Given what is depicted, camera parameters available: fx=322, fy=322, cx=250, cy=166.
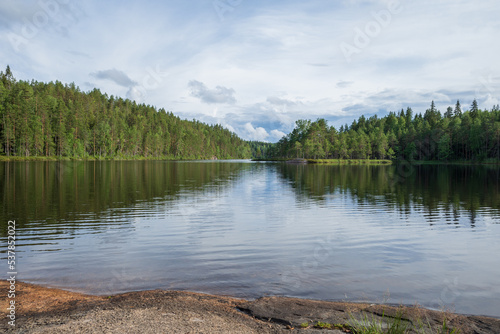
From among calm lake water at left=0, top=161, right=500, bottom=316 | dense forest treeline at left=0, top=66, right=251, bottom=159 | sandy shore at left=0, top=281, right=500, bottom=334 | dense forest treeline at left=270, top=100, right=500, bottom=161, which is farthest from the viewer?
dense forest treeline at left=270, top=100, right=500, bottom=161

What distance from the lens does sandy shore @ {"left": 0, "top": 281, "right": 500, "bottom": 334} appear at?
712cm

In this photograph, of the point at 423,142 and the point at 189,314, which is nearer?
the point at 189,314

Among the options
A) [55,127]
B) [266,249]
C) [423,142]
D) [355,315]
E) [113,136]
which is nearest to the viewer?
[355,315]

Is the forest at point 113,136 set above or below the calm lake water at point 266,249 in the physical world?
above

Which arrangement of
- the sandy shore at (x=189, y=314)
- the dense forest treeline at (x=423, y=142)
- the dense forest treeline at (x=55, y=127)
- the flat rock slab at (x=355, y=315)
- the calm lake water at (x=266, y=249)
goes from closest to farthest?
1. the sandy shore at (x=189, y=314)
2. the flat rock slab at (x=355, y=315)
3. the calm lake water at (x=266, y=249)
4. the dense forest treeline at (x=55, y=127)
5. the dense forest treeline at (x=423, y=142)

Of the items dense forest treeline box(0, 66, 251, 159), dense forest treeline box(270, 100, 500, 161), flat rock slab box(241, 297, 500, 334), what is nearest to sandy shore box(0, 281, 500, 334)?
flat rock slab box(241, 297, 500, 334)

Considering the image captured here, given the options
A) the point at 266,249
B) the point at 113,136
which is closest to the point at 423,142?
the point at 113,136

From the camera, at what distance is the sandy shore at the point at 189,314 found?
23.4ft

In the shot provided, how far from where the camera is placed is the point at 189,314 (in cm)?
796

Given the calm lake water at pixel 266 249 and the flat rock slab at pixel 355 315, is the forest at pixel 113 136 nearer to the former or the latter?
the calm lake water at pixel 266 249

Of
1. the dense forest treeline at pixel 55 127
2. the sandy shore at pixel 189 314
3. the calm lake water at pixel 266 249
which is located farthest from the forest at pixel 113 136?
the sandy shore at pixel 189 314

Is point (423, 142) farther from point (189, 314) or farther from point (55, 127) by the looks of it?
point (189, 314)

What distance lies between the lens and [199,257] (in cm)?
1402

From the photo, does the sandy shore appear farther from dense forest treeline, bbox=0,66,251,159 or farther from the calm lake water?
dense forest treeline, bbox=0,66,251,159
